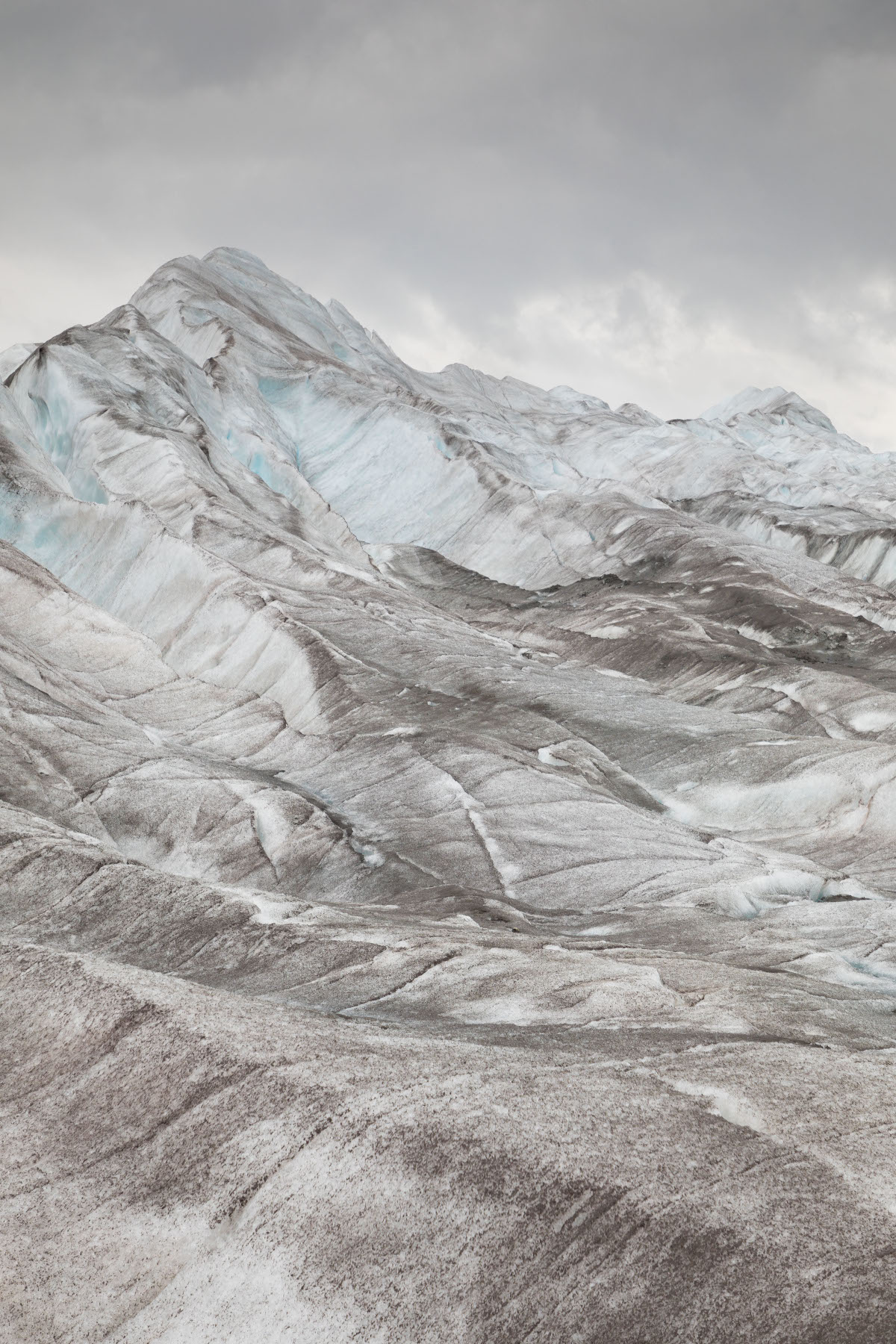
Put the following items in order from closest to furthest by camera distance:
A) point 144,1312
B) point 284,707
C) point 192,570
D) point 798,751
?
point 144,1312 < point 798,751 < point 284,707 < point 192,570

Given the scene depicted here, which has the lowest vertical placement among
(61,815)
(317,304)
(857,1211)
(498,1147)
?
(61,815)

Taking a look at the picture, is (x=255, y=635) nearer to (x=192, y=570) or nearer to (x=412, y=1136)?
(x=192, y=570)

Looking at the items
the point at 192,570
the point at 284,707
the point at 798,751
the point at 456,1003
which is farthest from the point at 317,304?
the point at 456,1003

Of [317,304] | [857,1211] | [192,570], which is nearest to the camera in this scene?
[857,1211]

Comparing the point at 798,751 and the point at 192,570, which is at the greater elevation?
the point at 798,751

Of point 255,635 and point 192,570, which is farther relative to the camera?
point 192,570

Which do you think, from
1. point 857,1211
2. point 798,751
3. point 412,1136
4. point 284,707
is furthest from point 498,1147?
point 284,707
